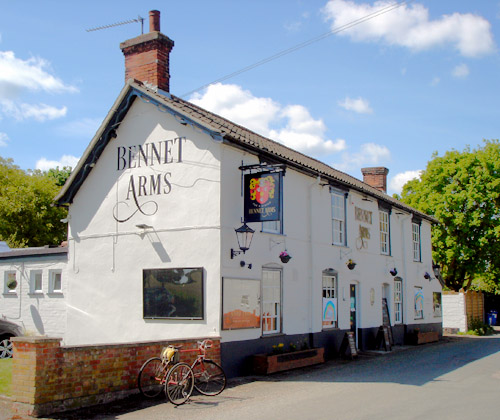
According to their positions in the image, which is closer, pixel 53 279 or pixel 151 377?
pixel 151 377

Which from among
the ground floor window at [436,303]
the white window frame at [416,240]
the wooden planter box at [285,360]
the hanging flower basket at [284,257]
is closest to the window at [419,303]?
the white window frame at [416,240]

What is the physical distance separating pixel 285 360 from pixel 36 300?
854 centimetres

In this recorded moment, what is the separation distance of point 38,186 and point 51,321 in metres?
21.3

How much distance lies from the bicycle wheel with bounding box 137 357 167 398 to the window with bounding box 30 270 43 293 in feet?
29.2

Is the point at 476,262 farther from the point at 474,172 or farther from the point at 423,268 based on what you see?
the point at 423,268

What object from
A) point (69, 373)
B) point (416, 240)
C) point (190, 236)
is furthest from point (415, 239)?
point (69, 373)

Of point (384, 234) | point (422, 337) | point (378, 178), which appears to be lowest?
point (422, 337)

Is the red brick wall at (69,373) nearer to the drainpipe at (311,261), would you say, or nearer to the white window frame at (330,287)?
the drainpipe at (311,261)

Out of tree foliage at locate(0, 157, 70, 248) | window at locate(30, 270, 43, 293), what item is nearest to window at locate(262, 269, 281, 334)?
window at locate(30, 270, 43, 293)

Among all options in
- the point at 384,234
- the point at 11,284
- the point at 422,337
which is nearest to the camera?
the point at 11,284

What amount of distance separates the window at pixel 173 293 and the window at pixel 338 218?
21.7ft

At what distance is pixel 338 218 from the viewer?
19078 mm

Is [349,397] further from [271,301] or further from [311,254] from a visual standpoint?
[311,254]

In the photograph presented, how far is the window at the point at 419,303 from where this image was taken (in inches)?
1001
